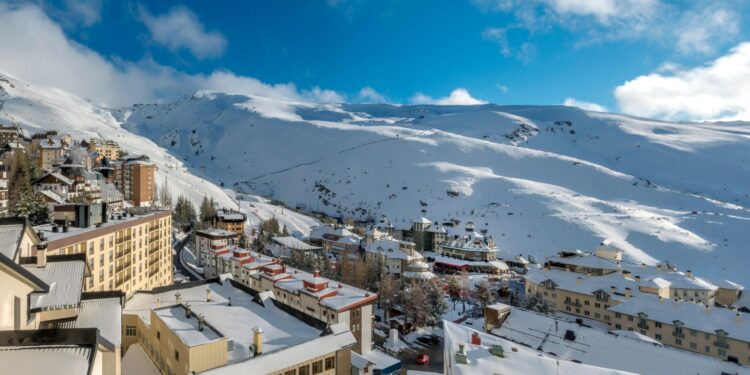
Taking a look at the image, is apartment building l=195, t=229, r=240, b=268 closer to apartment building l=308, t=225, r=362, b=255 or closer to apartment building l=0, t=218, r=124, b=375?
apartment building l=308, t=225, r=362, b=255

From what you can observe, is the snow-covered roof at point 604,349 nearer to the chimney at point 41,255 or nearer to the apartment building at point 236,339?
the apartment building at point 236,339

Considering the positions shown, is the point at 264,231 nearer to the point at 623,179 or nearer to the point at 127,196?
the point at 127,196

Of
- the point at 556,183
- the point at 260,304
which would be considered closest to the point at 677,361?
the point at 260,304

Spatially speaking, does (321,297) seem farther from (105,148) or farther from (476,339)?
(105,148)

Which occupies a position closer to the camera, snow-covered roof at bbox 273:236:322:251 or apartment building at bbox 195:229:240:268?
apartment building at bbox 195:229:240:268

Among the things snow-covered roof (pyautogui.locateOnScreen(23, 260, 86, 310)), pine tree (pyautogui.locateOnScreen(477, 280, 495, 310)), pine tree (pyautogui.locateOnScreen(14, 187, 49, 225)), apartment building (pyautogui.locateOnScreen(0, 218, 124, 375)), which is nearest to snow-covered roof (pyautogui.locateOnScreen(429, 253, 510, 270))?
pine tree (pyautogui.locateOnScreen(477, 280, 495, 310))

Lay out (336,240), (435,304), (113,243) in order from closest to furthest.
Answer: (113,243) → (435,304) → (336,240)

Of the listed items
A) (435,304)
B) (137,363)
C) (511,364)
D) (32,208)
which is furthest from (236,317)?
(32,208)
